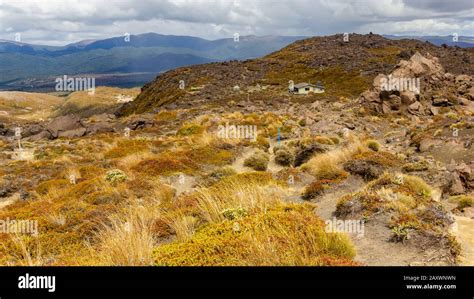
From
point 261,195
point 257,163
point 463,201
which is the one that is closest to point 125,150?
point 257,163

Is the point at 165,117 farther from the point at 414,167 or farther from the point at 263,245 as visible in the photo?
the point at 263,245

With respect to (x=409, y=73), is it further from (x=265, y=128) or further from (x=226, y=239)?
(x=226, y=239)

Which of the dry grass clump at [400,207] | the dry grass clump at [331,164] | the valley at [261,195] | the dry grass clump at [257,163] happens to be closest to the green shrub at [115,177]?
the valley at [261,195]

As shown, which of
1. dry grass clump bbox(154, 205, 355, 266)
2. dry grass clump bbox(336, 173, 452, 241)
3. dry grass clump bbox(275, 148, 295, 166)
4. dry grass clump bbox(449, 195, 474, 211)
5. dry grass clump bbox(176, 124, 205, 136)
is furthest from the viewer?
dry grass clump bbox(176, 124, 205, 136)

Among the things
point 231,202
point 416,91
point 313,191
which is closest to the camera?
point 231,202

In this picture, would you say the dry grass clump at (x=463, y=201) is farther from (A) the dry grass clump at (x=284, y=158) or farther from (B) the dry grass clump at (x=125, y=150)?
(B) the dry grass clump at (x=125, y=150)

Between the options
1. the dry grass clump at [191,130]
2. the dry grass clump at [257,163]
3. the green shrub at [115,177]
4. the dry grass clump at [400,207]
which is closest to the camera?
the dry grass clump at [400,207]

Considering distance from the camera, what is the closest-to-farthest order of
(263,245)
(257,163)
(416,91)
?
1. (263,245)
2. (257,163)
3. (416,91)

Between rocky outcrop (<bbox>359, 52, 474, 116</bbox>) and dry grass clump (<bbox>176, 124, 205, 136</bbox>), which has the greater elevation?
rocky outcrop (<bbox>359, 52, 474, 116</bbox>)

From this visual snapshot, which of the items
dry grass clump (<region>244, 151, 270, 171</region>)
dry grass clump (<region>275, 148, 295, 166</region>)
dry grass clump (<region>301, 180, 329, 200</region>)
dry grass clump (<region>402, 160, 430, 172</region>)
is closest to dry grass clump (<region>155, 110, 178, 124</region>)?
dry grass clump (<region>275, 148, 295, 166</region>)

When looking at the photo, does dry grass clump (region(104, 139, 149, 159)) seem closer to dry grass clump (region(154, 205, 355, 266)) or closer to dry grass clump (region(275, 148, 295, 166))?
dry grass clump (region(275, 148, 295, 166))
